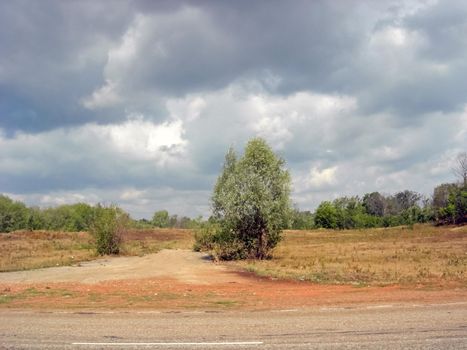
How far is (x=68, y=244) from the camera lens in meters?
68.8

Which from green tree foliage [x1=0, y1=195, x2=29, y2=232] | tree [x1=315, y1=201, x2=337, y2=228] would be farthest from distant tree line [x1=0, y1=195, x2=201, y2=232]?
tree [x1=315, y1=201, x2=337, y2=228]

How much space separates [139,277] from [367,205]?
5658 inches

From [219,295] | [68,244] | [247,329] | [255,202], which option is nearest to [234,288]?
[219,295]

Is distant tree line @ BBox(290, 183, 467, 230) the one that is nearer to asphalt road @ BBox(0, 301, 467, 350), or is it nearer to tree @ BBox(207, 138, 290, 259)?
tree @ BBox(207, 138, 290, 259)

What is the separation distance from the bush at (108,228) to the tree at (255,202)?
12256mm

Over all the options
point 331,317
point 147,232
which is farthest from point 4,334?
point 147,232

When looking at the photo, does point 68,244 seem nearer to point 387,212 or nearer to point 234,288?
point 234,288

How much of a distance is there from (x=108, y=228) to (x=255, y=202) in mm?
17084

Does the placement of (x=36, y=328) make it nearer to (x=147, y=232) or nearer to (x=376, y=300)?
(x=376, y=300)

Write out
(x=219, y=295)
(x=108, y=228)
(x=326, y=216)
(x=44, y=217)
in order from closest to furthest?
(x=219, y=295), (x=108, y=228), (x=326, y=216), (x=44, y=217)

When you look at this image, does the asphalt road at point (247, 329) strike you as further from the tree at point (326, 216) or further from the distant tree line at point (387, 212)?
the tree at point (326, 216)

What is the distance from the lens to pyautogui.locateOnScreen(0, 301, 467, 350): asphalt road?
896 cm

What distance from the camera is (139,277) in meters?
27.9

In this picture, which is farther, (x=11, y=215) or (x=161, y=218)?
(x=161, y=218)
